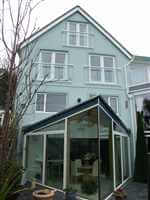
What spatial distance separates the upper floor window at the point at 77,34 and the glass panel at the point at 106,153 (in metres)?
7.27

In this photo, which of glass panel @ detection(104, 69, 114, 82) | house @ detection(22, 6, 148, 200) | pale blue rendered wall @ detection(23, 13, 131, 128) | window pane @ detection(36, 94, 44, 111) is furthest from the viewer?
glass panel @ detection(104, 69, 114, 82)

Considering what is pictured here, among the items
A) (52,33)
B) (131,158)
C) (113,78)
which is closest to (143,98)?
(113,78)

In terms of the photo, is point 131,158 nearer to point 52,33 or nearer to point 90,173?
point 90,173

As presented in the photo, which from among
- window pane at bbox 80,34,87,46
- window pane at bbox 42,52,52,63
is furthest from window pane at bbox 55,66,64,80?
window pane at bbox 80,34,87,46

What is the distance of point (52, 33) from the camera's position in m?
11.8

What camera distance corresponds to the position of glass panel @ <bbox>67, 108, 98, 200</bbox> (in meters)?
5.53

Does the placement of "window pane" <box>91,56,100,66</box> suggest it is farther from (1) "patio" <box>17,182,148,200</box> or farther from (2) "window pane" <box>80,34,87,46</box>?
(1) "patio" <box>17,182,148,200</box>

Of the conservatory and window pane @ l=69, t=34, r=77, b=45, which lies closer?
the conservatory

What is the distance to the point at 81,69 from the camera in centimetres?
1133

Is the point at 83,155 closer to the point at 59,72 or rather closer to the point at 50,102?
the point at 50,102

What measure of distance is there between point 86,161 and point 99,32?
9.61 m

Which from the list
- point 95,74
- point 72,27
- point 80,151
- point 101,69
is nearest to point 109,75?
point 101,69

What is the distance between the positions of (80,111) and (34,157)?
11.9ft

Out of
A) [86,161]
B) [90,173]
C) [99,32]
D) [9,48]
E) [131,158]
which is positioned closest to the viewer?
[9,48]
